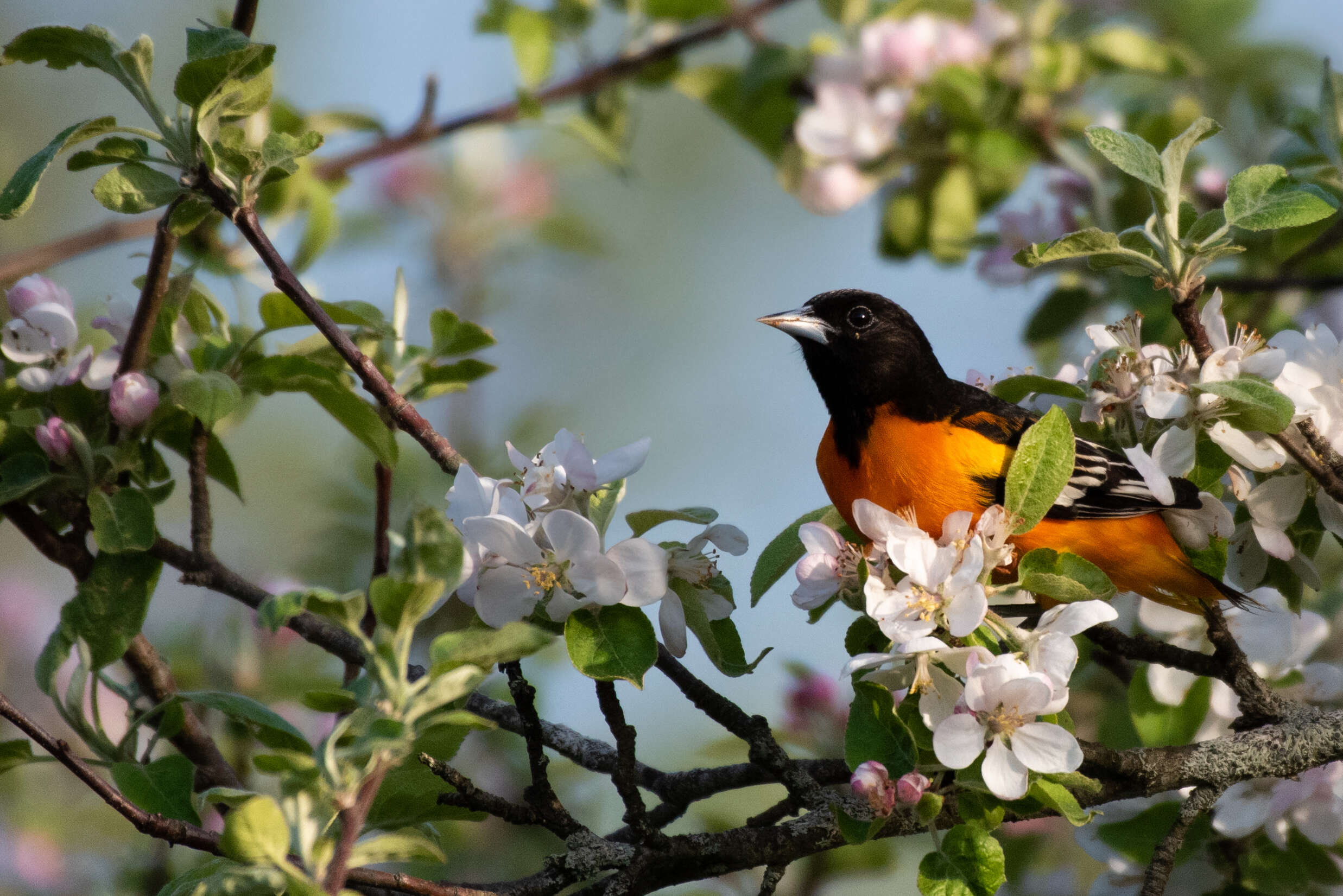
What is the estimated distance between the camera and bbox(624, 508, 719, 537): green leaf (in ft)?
6.96

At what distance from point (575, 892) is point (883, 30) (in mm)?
3637

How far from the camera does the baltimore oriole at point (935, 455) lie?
3078 millimetres

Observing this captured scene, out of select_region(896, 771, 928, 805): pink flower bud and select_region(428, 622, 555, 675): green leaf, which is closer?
select_region(428, 622, 555, 675): green leaf

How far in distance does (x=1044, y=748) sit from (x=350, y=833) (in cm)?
106

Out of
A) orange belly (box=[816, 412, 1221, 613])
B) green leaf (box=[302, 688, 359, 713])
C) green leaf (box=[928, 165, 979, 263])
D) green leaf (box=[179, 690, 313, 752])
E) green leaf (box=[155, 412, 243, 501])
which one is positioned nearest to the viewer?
green leaf (box=[302, 688, 359, 713])

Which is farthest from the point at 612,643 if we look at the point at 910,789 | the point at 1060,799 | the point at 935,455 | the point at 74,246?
the point at 74,246

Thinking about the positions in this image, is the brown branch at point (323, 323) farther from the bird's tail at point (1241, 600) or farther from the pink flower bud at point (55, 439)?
the bird's tail at point (1241, 600)

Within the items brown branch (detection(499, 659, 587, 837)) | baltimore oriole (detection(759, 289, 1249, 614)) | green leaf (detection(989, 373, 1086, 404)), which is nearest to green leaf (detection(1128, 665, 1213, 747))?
baltimore oriole (detection(759, 289, 1249, 614))

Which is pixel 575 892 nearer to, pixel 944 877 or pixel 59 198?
pixel 944 877

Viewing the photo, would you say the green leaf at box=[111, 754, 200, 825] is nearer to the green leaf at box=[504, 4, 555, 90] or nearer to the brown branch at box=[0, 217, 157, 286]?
→ the brown branch at box=[0, 217, 157, 286]

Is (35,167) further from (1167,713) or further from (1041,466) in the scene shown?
(1167,713)

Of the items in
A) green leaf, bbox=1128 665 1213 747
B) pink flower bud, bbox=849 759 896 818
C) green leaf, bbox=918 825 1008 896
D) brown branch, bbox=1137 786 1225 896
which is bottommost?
green leaf, bbox=1128 665 1213 747

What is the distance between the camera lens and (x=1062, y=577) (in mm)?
1986

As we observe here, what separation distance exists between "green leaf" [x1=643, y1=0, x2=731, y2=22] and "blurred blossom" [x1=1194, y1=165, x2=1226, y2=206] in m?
1.89
